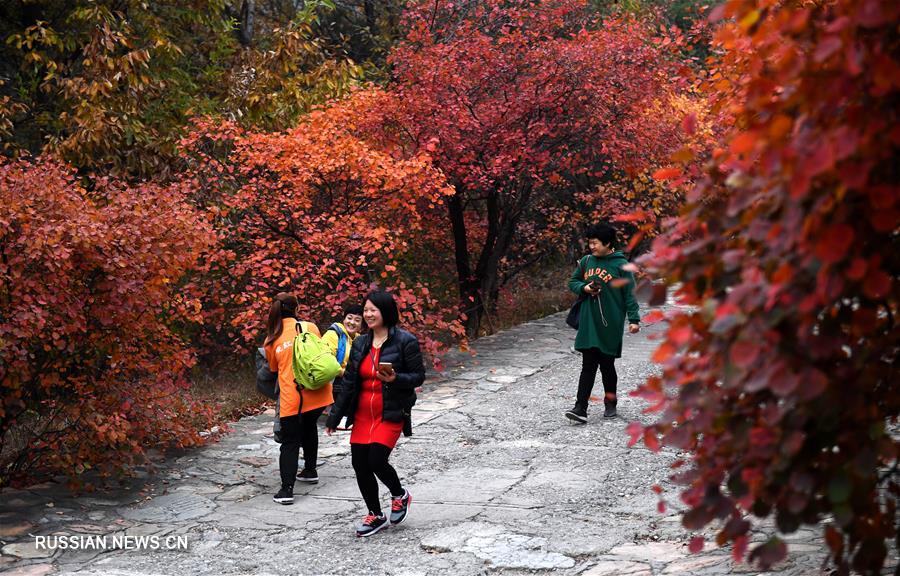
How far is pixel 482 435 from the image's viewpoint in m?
8.66

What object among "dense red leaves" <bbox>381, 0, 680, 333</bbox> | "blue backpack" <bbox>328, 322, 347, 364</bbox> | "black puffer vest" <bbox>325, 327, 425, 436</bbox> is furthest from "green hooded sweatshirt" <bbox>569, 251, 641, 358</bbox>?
"dense red leaves" <bbox>381, 0, 680, 333</bbox>

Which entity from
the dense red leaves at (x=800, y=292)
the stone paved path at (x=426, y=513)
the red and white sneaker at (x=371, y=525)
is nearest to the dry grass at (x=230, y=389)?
the stone paved path at (x=426, y=513)

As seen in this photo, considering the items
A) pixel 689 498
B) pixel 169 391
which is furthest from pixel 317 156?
pixel 689 498

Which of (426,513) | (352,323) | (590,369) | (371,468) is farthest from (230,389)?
(371,468)

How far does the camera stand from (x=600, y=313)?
28.3 ft

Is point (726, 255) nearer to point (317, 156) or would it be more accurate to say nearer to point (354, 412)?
point (354, 412)

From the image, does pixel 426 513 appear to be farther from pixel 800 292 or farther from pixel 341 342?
pixel 800 292

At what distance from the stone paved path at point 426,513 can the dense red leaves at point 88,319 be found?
46 centimetres

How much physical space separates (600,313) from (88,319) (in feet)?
13.9

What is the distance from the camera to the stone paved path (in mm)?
5625

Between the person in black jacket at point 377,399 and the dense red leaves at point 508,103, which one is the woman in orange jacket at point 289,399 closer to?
the person in black jacket at point 377,399

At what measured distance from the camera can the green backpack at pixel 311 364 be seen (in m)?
6.96

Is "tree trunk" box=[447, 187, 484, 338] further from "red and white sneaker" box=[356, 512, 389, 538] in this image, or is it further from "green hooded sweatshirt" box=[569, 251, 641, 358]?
Result: "red and white sneaker" box=[356, 512, 389, 538]

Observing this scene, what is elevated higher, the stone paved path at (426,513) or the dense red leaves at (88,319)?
the dense red leaves at (88,319)
